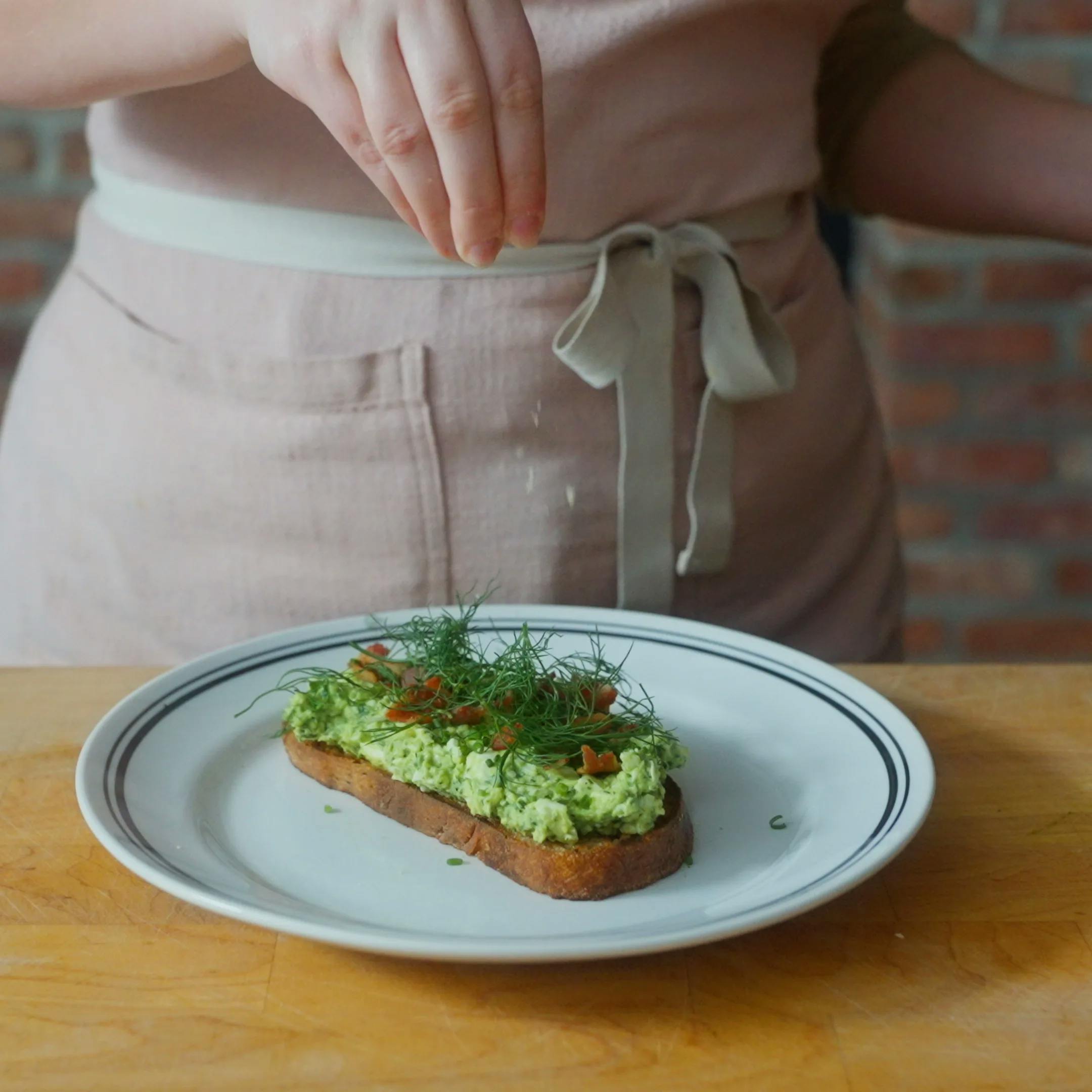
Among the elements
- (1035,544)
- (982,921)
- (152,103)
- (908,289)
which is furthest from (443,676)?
(1035,544)

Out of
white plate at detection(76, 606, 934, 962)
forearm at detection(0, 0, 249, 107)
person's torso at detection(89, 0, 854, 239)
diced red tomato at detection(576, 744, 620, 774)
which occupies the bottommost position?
white plate at detection(76, 606, 934, 962)

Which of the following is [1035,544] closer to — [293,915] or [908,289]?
[908,289]

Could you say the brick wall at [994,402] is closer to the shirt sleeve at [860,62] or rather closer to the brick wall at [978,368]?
the brick wall at [978,368]

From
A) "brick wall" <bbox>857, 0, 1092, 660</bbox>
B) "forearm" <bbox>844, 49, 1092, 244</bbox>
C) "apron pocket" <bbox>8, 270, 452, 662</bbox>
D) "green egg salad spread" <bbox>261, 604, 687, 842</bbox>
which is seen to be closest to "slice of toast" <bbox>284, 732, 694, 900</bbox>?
"green egg salad spread" <bbox>261, 604, 687, 842</bbox>

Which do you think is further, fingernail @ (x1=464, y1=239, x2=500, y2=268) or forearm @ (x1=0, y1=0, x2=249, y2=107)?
forearm @ (x1=0, y1=0, x2=249, y2=107)

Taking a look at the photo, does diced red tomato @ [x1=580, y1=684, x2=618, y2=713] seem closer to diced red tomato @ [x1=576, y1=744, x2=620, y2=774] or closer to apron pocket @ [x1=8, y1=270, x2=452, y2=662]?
diced red tomato @ [x1=576, y1=744, x2=620, y2=774]

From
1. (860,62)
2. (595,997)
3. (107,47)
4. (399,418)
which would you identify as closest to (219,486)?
(399,418)

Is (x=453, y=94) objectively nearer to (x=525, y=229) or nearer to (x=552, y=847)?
(x=525, y=229)
